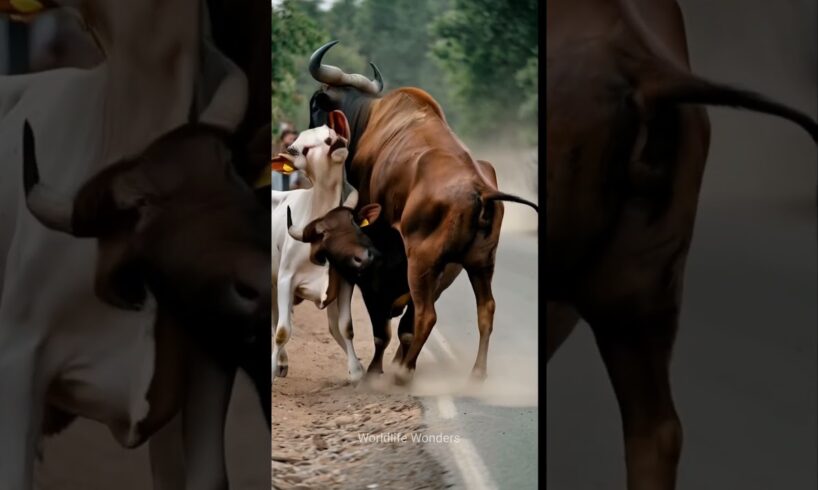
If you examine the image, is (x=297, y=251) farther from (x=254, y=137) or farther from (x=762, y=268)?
(x=762, y=268)

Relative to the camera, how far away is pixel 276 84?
8.73 feet

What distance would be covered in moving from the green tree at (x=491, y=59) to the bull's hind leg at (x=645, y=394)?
0.78 m

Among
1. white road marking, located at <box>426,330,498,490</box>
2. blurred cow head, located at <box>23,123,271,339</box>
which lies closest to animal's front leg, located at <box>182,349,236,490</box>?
blurred cow head, located at <box>23,123,271,339</box>

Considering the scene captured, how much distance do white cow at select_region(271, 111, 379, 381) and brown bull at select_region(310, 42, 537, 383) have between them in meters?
0.05

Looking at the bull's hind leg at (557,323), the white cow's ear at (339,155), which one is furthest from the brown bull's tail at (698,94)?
the white cow's ear at (339,155)

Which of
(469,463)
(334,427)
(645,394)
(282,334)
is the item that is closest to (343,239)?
(282,334)

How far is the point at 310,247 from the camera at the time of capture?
269 cm

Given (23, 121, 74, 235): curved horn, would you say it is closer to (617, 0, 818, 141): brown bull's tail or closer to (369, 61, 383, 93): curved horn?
(369, 61, 383, 93): curved horn

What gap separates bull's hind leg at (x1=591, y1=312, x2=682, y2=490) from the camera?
8.82ft

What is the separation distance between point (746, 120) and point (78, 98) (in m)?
2.28

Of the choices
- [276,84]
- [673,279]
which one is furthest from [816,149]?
[276,84]

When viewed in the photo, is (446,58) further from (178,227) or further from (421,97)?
(178,227)

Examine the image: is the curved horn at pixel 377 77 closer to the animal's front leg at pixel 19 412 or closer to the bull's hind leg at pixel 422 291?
the bull's hind leg at pixel 422 291

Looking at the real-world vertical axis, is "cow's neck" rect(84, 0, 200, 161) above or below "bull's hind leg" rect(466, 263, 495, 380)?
above
